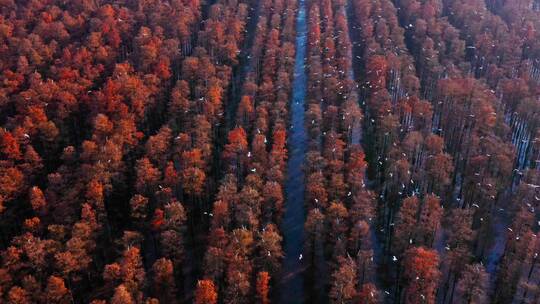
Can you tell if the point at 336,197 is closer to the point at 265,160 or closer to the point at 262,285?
the point at 265,160

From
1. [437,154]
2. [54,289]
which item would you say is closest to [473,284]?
[437,154]

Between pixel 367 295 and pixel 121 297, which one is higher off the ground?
pixel 121 297

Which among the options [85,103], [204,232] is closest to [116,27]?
[85,103]

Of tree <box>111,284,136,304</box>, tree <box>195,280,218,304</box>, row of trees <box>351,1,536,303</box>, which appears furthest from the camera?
row of trees <box>351,1,536,303</box>

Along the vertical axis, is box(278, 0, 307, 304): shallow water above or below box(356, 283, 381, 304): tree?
below

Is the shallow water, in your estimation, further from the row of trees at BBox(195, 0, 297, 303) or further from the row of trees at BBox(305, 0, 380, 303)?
the row of trees at BBox(195, 0, 297, 303)

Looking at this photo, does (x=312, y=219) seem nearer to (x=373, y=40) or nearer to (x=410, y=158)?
(x=410, y=158)

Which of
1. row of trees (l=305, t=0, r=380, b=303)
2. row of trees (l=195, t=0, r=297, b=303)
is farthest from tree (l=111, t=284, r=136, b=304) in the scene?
row of trees (l=305, t=0, r=380, b=303)

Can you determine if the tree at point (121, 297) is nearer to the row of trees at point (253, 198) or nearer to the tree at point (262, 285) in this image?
the row of trees at point (253, 198)
